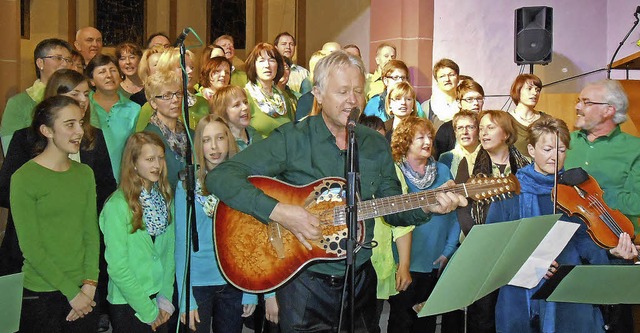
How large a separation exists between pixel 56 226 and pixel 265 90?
272 cm

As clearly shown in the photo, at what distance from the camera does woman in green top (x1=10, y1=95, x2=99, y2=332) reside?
4.42 m

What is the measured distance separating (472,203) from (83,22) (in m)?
7.40

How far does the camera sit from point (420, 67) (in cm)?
911

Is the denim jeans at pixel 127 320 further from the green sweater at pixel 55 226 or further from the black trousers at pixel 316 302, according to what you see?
the black trousers at pixel 316 302

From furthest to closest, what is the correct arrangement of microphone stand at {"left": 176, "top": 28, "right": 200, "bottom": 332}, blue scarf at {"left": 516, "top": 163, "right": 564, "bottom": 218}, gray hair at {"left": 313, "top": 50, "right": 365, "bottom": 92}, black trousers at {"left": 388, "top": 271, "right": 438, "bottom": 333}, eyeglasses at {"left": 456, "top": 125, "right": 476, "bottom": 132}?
eyeglasses at {"left": 456, "top": 125, "right": 476, "bottom": 132}
black trousers at {"left": 388, "top": 271, "right": 438, "bottom": 333}
blue scarf at {"left": 516, "top": 163, "right": 564, "bottom": 218}
microphone stand at {"left": 176, "top": 28, "right": 200, "bottom": 332}
gray hair at {"left": 313, "top": 50, "right": 365, "bottom": 92}

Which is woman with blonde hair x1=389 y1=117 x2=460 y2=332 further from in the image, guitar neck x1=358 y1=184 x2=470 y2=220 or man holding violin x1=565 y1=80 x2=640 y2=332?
guitar neck x1=358 y1=184 x2=470 y2=220

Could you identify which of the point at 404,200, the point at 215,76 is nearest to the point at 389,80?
the point at 215,76

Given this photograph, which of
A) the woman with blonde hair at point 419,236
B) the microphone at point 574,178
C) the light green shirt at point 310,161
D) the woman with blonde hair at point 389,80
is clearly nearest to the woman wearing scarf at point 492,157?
the woman with blonde hair at point 419,236

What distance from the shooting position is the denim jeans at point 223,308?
4.88 meters

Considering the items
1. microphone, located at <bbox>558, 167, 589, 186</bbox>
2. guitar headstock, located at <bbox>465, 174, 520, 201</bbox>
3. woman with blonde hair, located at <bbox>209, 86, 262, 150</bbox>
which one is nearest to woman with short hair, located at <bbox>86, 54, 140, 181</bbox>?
woman with blonde hair, located at <bbox>209, 86, 262, 150</bbox>

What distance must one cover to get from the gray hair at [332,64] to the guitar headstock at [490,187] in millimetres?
679

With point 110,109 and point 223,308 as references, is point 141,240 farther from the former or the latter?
point 110,109

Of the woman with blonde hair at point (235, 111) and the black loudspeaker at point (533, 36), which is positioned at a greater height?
the black loudspeaker at point (533, 36)

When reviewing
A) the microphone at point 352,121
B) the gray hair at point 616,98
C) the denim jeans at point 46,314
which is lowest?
the denim jeans at point 46,314
